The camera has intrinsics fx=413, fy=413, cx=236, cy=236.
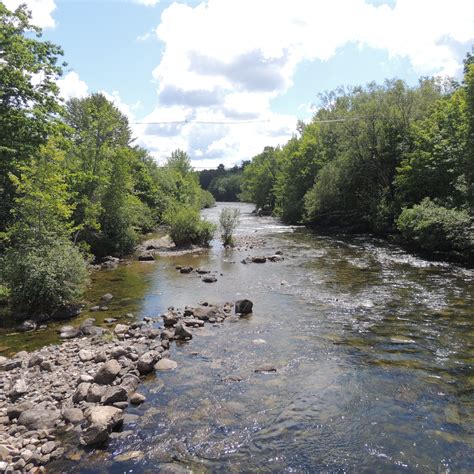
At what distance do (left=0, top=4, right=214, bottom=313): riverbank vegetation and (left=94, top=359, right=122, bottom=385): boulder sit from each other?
5973mm

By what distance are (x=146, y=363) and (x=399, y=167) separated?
112ft

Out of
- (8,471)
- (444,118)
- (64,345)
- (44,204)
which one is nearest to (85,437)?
(8,471)

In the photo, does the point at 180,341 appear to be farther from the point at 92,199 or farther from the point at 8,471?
the point at 92,199

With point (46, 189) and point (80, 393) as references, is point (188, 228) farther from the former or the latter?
point (80, 393)

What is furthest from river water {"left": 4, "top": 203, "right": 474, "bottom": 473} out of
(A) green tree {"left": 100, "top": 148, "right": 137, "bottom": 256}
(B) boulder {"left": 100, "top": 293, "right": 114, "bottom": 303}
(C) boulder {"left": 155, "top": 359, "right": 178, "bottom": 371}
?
(A) green tree {"left": 100, "top": 148, "right": 137, "bottom": 256}

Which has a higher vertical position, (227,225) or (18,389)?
(227,225)

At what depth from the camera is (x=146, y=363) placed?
1030 centimetres

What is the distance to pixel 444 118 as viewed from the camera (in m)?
32.4

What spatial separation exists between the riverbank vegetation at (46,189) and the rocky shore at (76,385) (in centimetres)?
244

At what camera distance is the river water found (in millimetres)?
7074

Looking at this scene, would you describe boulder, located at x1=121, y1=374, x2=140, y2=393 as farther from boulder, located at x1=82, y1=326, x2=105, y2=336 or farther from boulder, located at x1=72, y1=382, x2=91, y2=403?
boulder, located at x1=82, y1=326, x2=105, y2=336

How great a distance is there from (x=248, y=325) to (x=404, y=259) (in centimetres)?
1556

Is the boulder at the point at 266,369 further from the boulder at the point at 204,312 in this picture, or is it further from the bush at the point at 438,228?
the bush at the point at 438,228

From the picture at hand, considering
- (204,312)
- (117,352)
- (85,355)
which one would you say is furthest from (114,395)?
(204,312)
